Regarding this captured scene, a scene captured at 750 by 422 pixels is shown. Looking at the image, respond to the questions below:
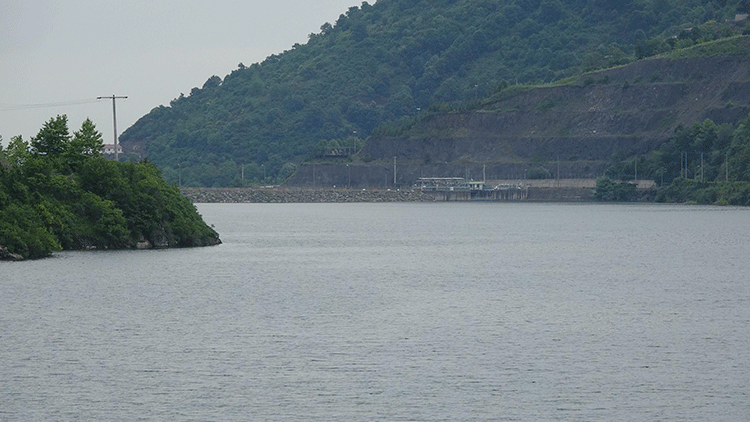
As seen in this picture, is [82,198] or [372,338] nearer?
[372,338]

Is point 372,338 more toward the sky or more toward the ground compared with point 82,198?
more toward the ground

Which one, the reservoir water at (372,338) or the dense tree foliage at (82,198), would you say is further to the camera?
the dense tree foliage at (82,198)

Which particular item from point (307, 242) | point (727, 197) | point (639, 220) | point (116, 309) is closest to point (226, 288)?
point (116, 309)

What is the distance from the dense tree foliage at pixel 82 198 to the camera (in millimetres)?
74938

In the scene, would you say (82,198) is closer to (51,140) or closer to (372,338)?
(51,140)

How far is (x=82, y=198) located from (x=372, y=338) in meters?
42.8

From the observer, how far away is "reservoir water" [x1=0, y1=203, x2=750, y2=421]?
31.3 m

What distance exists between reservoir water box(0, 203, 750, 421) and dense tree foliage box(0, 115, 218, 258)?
254 cm

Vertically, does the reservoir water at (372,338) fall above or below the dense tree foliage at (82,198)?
below

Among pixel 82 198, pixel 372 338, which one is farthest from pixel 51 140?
pixel 372 338

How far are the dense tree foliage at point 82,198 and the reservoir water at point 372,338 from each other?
8.35 feet

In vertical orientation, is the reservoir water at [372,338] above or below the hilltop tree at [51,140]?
below

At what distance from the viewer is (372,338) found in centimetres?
4219

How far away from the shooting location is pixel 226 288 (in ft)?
194
